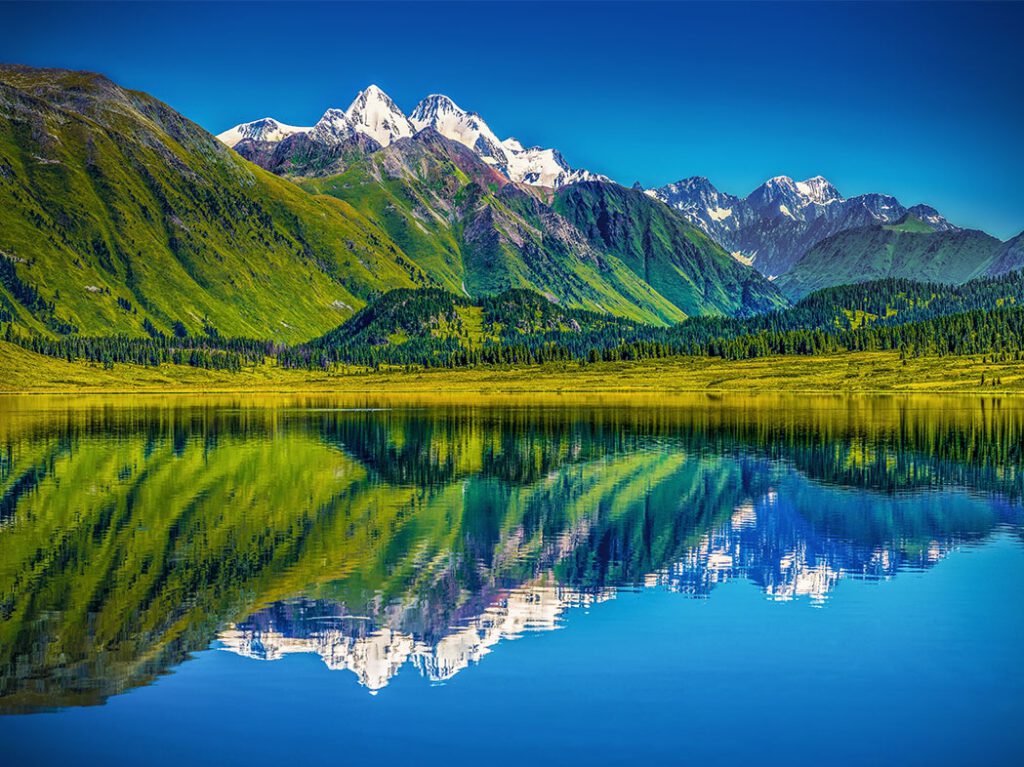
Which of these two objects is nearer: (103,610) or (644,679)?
(644,679)

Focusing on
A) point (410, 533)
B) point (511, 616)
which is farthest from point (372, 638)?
point (410, 533)

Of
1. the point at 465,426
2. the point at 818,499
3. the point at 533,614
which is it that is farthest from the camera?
the point at 465,426

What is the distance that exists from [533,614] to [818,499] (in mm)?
35045

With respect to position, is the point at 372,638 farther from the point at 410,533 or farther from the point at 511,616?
the point at 410,533

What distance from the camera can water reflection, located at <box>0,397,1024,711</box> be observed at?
33.1m

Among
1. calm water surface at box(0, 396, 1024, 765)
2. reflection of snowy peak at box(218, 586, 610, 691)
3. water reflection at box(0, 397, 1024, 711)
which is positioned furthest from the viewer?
water reflection at box(0, 397, 1024, 711)

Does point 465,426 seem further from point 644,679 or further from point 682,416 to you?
point 644,679

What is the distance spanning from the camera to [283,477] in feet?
249

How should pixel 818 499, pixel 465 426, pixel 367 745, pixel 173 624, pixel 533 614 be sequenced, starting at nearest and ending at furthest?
1. pixel 367 745
2. pixel 173 624
3. pixel 533 614
4. pixel 818 499
5. pixel 465 426

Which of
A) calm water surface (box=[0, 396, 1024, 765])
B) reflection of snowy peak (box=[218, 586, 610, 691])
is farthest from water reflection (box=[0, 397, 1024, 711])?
calm water surface (box=[0, 396, 1024, 765])

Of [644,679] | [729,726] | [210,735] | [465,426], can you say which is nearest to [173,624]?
[210,735]

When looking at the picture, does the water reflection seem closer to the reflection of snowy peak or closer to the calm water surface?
the reflection of snowy peak

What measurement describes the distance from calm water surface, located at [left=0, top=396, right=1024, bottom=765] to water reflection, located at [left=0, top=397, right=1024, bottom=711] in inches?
8.9

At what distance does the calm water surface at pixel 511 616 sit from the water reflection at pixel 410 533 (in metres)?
0.23
